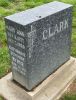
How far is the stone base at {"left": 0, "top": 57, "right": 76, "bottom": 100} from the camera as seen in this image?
4.01 metres

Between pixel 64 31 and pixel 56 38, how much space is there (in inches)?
10.4

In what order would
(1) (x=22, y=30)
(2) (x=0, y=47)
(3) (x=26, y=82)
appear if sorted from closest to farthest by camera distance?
(1) (x=22, y=30)
(3) (x=26, y=82)
(2) (x=0, y=47)

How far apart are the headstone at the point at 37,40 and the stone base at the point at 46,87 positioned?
11 cm

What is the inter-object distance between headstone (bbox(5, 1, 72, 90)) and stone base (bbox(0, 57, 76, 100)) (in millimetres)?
110

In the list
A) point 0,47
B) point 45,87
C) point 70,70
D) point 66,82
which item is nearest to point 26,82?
point 45,87

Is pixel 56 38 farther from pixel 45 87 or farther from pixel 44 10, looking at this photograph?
pixel 45 87

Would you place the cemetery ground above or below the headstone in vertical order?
below

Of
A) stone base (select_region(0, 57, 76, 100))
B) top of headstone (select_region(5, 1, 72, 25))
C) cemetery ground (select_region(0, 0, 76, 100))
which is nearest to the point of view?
top of headstone (select_region(5, 1, 72, 25))

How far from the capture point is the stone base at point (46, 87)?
4.01 m

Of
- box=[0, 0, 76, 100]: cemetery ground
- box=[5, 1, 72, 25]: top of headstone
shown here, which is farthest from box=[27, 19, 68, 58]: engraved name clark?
box=[0, 0, 76, 100]: cemetery ground

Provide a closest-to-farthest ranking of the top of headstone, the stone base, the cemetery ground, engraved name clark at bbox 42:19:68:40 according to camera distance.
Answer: the top of headstone
engraved name clark at bbox 42:19:68:40
the stone base
the cemetery ground

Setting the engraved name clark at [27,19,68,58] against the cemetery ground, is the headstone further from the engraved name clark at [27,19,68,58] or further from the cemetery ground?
the cemetery ground

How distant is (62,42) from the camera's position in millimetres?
4398

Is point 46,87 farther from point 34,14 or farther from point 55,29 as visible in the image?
point 34,14
